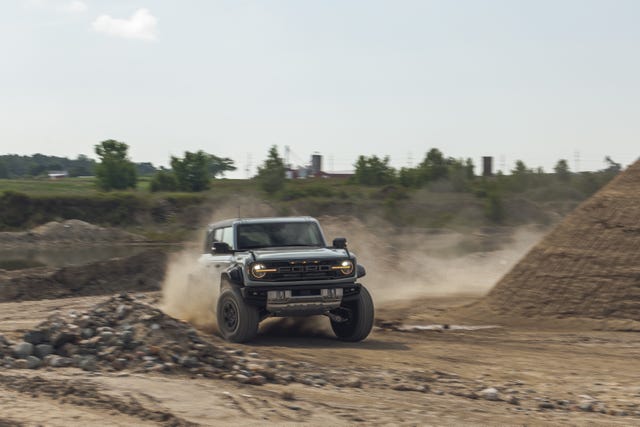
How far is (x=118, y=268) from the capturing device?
3156 centimetres

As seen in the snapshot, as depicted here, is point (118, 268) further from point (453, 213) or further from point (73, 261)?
point (453, 213)

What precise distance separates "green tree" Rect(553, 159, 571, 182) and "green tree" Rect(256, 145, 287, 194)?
72.5 ft

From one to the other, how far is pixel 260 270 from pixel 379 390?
3973 millimetres

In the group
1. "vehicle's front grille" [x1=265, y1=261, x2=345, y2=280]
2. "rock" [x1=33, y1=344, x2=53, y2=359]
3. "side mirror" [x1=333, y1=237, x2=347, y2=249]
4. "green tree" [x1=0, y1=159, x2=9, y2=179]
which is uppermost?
"green tree" [x1=0, y1=159, x2=9, y2=179]

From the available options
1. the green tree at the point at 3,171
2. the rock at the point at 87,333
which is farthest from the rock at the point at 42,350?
the green tree at the point at 3,171

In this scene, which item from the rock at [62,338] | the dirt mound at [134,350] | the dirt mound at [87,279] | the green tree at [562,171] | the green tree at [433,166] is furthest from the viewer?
the green tree at [433,166]

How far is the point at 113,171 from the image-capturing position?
96.6 meters

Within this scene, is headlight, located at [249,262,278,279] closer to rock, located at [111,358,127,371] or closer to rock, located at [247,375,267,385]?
rock, located at [111,358,127,371]

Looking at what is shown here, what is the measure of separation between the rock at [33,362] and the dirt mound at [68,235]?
4669cm

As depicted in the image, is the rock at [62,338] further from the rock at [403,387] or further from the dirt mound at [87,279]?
the dirt mound at [87,279]

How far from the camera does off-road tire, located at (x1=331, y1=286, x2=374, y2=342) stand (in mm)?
15219

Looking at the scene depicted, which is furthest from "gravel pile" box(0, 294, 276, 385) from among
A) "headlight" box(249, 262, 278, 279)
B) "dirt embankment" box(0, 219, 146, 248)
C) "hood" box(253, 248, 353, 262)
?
"dirt embankment" box(0, 219, 146, 248)

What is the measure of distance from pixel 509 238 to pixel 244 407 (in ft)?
148

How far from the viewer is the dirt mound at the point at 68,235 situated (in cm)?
5878
